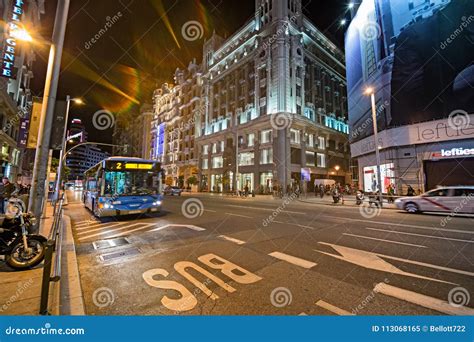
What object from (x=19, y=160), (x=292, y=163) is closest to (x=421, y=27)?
(x=292, y=163)

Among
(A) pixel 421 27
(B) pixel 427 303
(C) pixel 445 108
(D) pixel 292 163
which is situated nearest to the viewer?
(B) pixel 427 303

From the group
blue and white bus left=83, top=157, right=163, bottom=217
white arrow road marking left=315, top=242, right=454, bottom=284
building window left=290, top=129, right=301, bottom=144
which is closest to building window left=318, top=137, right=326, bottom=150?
building window left=290, top=129, right=301, bottom=144

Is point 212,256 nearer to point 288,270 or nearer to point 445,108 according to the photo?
point 288,270

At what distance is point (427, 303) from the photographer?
324 centimetres

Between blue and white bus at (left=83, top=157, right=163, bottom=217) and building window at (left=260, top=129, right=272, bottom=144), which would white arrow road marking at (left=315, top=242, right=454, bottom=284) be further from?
building window at (left=260, top=129, right=272, bottom=144)

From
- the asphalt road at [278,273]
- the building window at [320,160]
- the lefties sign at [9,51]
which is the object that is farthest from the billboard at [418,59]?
the lefties sign at [9,51]

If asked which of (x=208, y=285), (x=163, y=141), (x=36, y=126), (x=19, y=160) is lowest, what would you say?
(x=208, y=285)

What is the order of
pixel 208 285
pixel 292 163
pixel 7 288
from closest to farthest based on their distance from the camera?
pixel 7 288 < pixel 208 285 < pixel 292 163

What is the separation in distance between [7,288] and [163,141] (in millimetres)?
72231

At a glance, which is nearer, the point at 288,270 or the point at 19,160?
the point at 288,270

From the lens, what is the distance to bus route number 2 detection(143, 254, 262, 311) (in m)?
3.38

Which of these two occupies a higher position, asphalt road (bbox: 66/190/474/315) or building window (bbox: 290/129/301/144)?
building window (bbox: 290/129/301/144)

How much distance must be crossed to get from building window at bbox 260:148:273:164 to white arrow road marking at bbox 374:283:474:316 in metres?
34.4

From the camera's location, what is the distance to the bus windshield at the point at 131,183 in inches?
408
